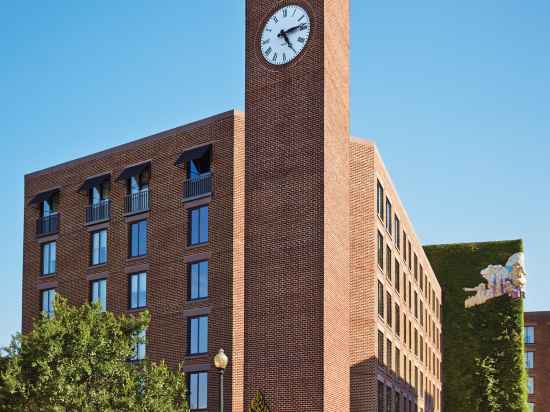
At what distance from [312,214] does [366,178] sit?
12.6m

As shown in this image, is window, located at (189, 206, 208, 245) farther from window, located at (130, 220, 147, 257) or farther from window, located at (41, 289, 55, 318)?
window, located at (41, 289, 55, 318)

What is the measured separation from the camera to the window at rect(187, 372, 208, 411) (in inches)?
2039

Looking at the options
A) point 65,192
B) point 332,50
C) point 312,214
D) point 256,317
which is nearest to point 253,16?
point 332,50

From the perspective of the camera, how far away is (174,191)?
56031 mm

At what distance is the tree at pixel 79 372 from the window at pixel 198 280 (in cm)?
1188

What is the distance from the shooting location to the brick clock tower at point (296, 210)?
140 feet

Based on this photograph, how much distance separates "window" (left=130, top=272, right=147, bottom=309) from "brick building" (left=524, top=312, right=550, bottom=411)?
275 feet

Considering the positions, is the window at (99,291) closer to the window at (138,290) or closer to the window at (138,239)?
the window at (138,290)

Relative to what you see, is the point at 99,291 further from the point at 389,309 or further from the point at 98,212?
the point at 389,309

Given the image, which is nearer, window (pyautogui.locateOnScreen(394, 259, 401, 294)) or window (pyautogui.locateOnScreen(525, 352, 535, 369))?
window (pyautogui.locateOnScreen(394, 259, 401, 294))

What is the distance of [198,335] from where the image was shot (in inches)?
2087

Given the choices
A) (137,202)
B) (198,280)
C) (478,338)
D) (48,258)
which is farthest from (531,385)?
(198,280)

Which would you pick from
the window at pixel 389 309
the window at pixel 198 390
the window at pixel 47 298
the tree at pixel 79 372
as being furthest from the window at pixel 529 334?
the tree at pixel 79 372

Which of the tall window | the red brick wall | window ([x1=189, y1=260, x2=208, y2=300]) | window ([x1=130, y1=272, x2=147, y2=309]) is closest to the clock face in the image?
the red brick wall
